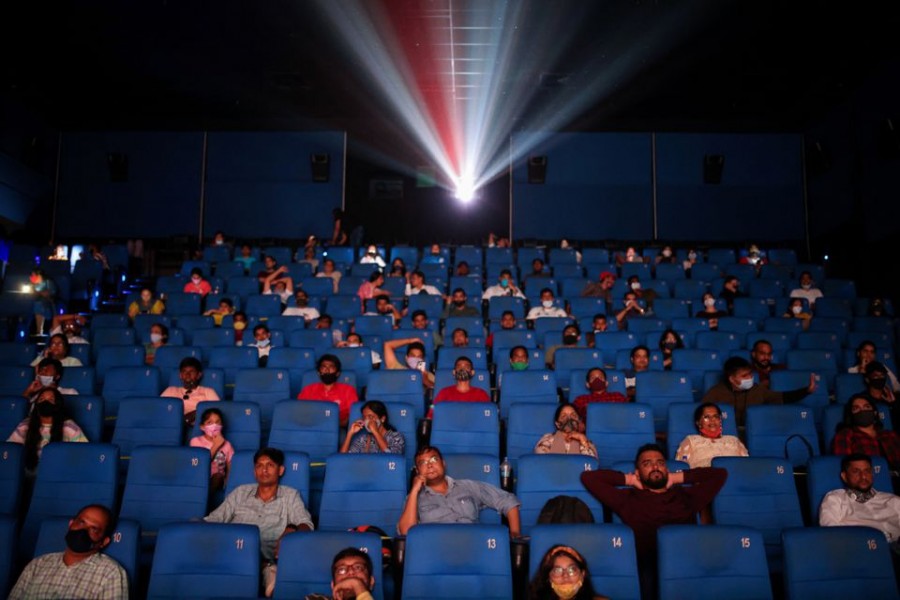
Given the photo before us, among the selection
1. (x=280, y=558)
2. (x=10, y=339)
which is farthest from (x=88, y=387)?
(x=280, y=558)

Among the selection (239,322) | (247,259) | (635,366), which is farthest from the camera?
(247,259)

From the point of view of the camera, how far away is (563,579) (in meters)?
3.39

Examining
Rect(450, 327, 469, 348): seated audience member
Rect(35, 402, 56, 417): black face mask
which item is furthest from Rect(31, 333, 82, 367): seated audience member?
Rect(450, 327, 469, 348): seated audience member

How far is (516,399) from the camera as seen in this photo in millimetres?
6426

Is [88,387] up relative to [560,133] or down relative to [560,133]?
down

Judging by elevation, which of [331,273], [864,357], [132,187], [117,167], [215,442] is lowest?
[215,442]

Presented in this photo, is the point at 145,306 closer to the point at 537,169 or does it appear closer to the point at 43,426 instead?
the point at 43,426

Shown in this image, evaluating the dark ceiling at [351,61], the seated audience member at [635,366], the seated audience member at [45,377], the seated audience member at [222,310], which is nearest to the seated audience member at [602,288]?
the seated audience member at [635,366]

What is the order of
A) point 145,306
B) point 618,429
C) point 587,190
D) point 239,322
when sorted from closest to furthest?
point 618,429 → point 239,322 → point 145,306 → point 587,190

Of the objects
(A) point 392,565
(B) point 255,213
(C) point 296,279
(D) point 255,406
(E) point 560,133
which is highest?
(E) point 560,133

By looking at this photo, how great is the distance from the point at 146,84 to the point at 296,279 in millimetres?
5172

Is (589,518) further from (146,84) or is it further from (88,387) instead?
(146,84)

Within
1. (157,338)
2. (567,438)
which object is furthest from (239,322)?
(567,438)

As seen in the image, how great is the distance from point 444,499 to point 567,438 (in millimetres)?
1182
